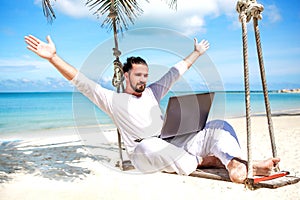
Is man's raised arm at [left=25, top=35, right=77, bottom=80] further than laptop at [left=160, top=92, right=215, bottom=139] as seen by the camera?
No

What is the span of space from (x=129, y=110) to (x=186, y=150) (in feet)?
2.22

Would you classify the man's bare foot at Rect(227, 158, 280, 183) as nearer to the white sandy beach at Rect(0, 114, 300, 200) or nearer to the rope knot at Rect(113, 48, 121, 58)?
the white sandy beach at Rect(0, 114, 300, 200)

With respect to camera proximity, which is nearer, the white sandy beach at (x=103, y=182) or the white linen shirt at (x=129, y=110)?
the white linen shirt at (x=129, y=110)

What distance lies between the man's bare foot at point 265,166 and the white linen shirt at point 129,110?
93 cm

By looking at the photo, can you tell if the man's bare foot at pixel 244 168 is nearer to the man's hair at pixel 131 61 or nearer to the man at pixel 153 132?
the man at pixel 153 132

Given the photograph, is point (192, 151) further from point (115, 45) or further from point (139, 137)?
point (115, 45)

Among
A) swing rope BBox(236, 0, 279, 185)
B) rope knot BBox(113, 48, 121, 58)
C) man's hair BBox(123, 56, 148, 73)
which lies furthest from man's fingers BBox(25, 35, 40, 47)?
swing rope BBox(236, 0, 279, 185)

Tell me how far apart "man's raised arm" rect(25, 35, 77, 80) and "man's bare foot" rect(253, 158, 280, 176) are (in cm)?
177

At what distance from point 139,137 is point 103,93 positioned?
52 centimetres

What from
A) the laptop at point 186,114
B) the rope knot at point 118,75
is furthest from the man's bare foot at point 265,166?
the rope knot at point 118,75

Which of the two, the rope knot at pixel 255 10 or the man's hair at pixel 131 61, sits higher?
the rope knot at pixel 255 10

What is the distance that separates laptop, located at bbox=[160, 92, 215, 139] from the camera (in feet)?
10.4

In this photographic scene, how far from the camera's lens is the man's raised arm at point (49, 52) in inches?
105

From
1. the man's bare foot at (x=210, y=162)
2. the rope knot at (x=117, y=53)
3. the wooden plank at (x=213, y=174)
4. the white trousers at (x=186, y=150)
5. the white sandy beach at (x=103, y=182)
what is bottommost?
the white sandy beach at (x=103, y=182)
